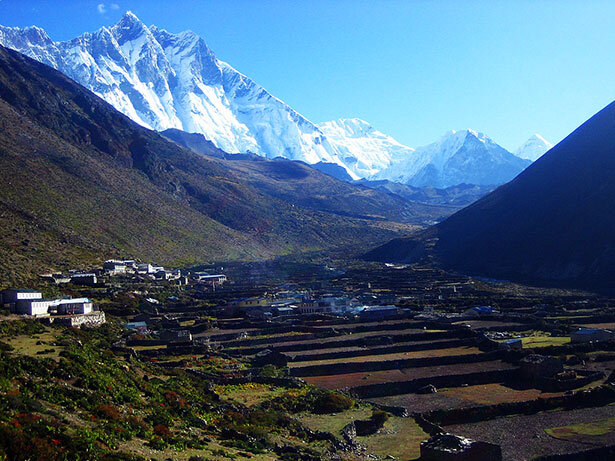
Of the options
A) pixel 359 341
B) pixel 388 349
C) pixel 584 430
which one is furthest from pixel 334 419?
pixel 359 341

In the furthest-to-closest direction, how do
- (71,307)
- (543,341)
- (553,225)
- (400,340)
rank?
(553,225) → (400,340) → (71,307) → (543,341)

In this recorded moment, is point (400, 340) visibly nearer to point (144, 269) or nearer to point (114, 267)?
point (114, 267)

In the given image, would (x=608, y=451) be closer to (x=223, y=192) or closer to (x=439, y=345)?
(x=439, y=345)

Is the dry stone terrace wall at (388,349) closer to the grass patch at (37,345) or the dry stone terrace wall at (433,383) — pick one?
the dry stone terrace wall at (433,383)

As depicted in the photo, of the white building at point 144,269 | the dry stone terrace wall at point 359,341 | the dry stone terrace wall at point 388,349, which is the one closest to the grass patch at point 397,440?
the dry stone terrace wall at point 388,349

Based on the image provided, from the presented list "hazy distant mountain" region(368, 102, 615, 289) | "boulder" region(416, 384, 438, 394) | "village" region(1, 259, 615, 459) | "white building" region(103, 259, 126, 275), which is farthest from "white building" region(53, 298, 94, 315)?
"hazy distant mountain" region(368, 102, 615, 289)

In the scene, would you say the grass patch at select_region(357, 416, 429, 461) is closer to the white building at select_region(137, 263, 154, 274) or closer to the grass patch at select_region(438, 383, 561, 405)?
the grass patch at select_region(438, 383, 561, 405)

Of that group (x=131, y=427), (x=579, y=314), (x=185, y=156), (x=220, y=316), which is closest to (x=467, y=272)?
(x=579, y=314)
